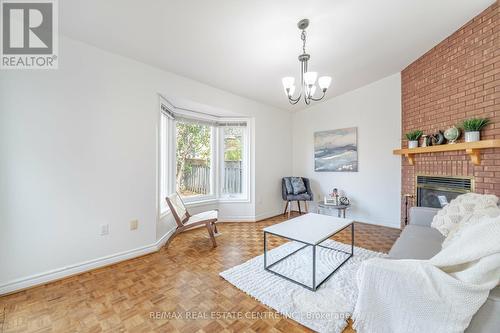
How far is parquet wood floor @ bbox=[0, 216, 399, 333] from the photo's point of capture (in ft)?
4.83

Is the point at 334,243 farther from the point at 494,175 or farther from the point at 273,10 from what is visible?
the point at 273,10

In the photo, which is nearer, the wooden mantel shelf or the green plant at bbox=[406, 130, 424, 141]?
the wooden mantel shelf

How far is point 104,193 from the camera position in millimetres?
2326

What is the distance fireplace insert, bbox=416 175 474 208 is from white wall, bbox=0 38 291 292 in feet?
12.9

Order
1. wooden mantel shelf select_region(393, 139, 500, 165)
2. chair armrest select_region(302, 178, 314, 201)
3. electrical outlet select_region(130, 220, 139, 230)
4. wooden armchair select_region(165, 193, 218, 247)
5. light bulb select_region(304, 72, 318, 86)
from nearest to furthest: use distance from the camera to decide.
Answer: light bulb select_region(304, 72, 318, 86)
wooden mantel shelf select_region(393, 139, 500, 165)
electrical outlet select_region(130, 220, 139, 230)
wooden armchair select_region(165, 193, 218, 247)
chair armrest select_region(302, 178, 314, 201)

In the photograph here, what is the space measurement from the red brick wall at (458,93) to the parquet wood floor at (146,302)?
→ 2.58 m

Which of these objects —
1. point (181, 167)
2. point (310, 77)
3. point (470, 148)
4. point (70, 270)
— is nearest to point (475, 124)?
point (470, 148)

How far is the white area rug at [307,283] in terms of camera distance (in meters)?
1.54

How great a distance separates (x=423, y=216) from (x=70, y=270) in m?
3.91

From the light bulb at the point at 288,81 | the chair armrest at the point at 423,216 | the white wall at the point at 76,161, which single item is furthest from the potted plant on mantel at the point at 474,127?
the white wall at the point at 76,161

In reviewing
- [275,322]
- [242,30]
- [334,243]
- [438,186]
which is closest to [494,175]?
[438,186]

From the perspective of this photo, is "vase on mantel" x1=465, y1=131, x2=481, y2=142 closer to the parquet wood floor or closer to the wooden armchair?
the parquet wood floor

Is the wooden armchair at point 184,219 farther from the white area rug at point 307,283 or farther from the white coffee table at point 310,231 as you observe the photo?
the white coffee table at point 310,231

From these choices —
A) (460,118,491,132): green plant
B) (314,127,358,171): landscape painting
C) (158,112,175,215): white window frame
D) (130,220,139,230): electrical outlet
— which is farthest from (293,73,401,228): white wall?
(130,220,139,230): electrical outlet
